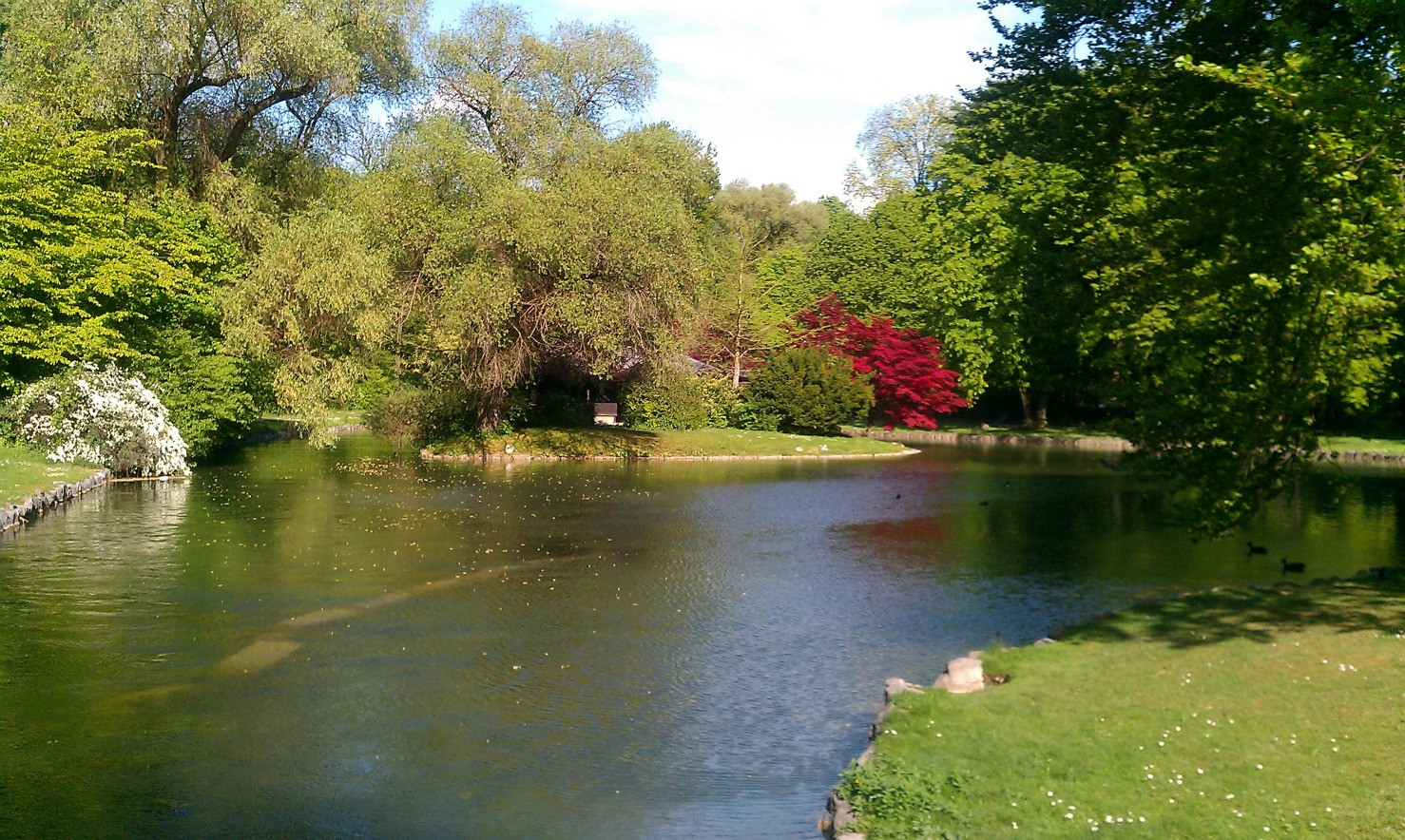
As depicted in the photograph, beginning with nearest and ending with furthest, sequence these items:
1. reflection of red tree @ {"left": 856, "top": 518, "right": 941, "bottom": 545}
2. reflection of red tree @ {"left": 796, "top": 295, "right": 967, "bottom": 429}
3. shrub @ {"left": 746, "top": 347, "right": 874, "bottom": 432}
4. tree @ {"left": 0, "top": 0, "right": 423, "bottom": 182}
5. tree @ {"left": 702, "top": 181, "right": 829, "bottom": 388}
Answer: reflection of red tree @ {"left": 856, "top": 518, "right": 941, "bottom": 545} → tree @ {"left": 0, "top": 0, "right": 423, "bottom": 182} → shrub @ {"left": 746, "top": 347, "right": 874, "bottom": 432} → tree @ {"left": 702, "top": 181, "right": 829, "bottom": 388} → reflection of red tree @ {"left": 796, "top": 295, "right": 967, "bottom": 429}

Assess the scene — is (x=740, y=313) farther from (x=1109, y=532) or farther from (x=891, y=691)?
(x=891, y=691)

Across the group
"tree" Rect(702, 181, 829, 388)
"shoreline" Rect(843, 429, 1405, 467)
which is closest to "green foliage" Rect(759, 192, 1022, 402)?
"shoreline" Rect(843, 429, 1405, 467)

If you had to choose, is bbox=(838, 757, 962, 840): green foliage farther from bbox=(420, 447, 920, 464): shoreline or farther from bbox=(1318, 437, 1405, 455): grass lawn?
bbox=(1318, 437, 1405, 455): grass lawn

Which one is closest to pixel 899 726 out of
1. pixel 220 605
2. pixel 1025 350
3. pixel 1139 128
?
pixel 1139 128

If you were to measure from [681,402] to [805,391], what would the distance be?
641 cm

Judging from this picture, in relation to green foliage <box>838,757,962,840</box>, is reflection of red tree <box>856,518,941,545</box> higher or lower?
higher

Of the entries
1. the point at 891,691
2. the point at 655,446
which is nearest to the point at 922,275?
the point at 655,446

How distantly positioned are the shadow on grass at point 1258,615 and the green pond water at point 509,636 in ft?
4.50

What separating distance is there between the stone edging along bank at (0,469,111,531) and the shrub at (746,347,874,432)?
92.1ft

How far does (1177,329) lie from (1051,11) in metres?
6.92

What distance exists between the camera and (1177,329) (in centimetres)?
1489

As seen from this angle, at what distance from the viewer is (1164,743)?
8688 millimetres

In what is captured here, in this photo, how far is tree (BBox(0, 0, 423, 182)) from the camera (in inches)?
1324

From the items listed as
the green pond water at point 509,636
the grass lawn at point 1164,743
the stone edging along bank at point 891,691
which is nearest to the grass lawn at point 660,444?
the green pond water at point 509,636
